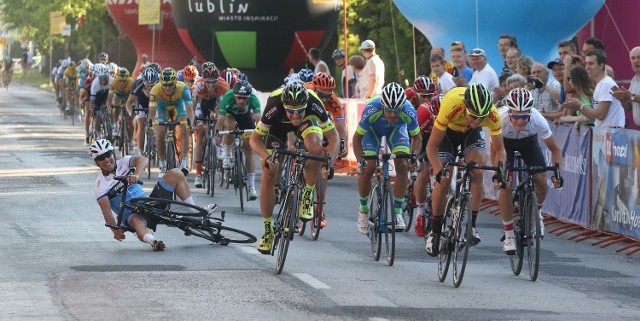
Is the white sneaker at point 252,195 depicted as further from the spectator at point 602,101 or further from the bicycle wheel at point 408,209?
the spectator at point 602,101

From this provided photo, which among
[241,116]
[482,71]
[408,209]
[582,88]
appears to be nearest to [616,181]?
[582,88]

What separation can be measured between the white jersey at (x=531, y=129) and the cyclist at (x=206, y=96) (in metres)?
8.21

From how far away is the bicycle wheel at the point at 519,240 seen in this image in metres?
13.4

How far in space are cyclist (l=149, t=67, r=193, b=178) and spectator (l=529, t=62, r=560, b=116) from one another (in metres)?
5.06

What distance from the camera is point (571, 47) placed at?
19.4m

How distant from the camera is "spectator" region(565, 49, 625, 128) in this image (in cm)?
1716

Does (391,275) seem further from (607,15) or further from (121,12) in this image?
(121,12)

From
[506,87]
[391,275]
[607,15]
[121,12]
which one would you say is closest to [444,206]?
[391,275]

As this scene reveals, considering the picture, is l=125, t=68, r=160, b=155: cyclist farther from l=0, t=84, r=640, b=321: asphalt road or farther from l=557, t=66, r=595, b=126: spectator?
l=557, t=66, r=595, b=126: spectator

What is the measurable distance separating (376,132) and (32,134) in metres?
24.1

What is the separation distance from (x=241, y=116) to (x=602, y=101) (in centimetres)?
518

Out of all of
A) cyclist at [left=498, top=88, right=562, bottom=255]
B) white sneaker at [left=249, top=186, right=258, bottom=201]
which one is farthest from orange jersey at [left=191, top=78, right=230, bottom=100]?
cyclist at [left=498, top=88, right=562, bottom=255]

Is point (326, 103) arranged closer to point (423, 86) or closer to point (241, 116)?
point (423, 86)

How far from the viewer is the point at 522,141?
562 inches
